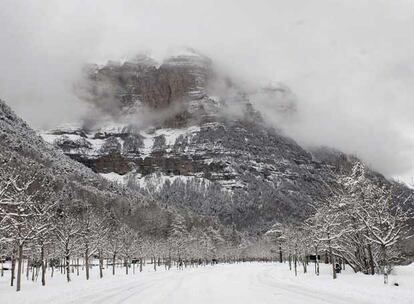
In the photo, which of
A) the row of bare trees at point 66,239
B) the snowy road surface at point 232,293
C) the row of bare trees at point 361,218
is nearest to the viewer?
the snowy road surface at point 232,293

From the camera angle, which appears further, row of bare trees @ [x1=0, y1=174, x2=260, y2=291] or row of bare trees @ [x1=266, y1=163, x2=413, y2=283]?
row of bare trees @ [x1=266, y1=163, x2=413, y2=283]

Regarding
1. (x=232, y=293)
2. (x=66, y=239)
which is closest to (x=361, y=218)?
(x=232, y=293)

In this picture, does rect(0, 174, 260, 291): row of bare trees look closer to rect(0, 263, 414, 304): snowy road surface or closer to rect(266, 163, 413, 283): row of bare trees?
rect(0, 263, 414, 304): snowy road surface

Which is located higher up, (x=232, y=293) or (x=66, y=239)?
(x=66, y=239)

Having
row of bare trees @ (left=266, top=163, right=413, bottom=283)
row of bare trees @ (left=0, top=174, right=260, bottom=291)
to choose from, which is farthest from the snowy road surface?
row of bare trees @ (left=0, top=174, right=260, bottom=291)

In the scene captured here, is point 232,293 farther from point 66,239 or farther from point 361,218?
point 66,239

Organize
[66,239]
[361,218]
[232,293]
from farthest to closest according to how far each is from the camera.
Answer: [66,239]
[361,218]
[232,293]

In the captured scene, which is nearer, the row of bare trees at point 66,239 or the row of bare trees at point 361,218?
the row of bare trees at point 66,239

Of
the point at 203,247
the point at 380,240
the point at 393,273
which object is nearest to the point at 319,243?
the point at 393,273

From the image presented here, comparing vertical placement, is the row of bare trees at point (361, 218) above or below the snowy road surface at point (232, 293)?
above

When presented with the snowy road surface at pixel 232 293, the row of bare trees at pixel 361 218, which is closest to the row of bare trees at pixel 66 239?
the snowy road surface at pixel 232 293

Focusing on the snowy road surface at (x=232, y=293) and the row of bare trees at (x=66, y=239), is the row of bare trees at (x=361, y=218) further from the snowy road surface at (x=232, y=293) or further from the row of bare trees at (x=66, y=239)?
the row of bare trees at (x=66, y=239)

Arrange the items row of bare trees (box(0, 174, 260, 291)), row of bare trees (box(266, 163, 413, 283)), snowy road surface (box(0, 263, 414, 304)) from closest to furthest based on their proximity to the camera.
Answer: snowy road surface (box(0, 263, 414, 304)) < row of bare trees (box(0, 174, 260, 291)) < row of bare trees (box(266, 163, 413, 283))

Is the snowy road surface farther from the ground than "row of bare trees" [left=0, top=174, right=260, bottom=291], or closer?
closer
